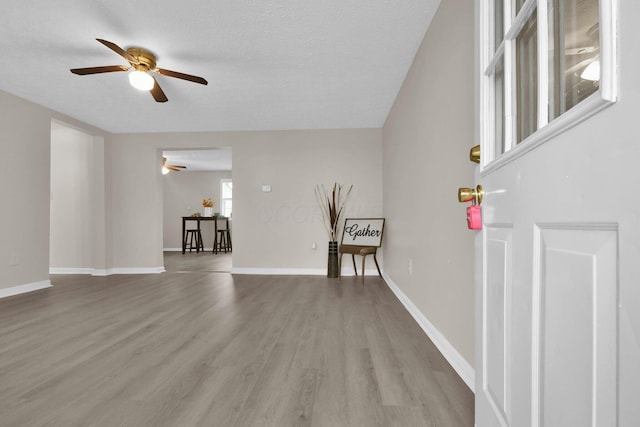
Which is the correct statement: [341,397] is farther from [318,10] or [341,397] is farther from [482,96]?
[318,10]

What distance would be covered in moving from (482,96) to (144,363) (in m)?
2.11

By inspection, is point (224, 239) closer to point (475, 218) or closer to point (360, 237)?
point (360, 237)

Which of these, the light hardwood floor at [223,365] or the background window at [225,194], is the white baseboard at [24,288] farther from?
the background window at [225,194]

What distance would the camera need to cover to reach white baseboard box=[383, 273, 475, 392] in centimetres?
160

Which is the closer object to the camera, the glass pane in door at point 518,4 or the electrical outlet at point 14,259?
the glass pane in door at point 518,4

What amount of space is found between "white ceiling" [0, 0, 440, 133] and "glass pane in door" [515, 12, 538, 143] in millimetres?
1654

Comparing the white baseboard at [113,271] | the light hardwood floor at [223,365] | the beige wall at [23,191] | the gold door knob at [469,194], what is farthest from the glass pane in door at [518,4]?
the white baseboard at [113,271]

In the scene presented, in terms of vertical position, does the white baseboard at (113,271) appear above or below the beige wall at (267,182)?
below

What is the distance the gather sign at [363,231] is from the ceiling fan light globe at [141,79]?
3044mm

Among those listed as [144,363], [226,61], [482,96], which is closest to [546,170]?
[482,96]

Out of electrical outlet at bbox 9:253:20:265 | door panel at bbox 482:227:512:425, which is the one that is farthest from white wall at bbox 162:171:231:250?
door panel at bbox 482:227:512:425

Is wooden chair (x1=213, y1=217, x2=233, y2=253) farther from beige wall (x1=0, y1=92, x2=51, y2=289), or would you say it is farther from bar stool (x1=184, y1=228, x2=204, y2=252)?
beige wall (x1=0, y1=92, x2=51, y2=289)

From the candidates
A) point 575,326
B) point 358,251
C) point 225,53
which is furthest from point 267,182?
point 575,326

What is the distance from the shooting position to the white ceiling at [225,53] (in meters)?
2.26
